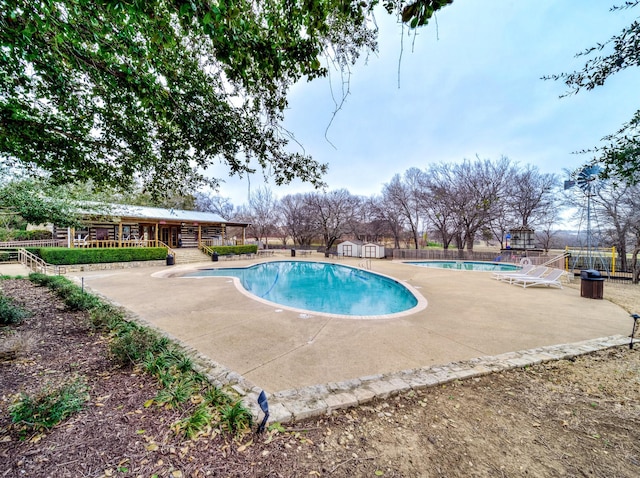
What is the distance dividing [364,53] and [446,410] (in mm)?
4151

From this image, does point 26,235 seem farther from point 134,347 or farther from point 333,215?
point 134,347

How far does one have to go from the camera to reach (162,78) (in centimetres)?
389

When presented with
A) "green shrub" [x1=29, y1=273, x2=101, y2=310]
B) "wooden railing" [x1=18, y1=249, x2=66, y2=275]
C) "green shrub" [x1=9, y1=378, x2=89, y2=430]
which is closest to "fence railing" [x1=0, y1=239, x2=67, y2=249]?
"wooden railing" [x1=18, y1=249, x2=66, y2=275]

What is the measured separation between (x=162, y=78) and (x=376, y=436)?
546 centimetres

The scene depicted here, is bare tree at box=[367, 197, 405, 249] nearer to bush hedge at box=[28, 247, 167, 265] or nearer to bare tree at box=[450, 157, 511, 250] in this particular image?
bare tree at box=[450, 157, 511, 250]

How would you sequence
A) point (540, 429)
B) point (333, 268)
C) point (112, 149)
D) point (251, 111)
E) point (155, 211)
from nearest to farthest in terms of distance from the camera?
point (540, 429), point (251, 111), point (112, 149), point (333, 268), point (155, 211)

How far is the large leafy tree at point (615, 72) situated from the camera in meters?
2.43

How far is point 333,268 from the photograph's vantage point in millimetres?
16875

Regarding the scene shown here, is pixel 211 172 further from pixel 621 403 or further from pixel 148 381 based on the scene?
pixel 621 403

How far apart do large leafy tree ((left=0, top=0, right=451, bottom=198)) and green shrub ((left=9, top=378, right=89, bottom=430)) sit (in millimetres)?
3206

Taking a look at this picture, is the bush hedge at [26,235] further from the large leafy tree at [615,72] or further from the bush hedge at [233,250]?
the large leafy tree at [615,72]

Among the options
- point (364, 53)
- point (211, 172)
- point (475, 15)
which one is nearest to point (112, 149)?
point (211, 172)

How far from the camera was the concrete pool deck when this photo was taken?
303 centimetres

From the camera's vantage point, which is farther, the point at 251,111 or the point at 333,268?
the point at 333,268
